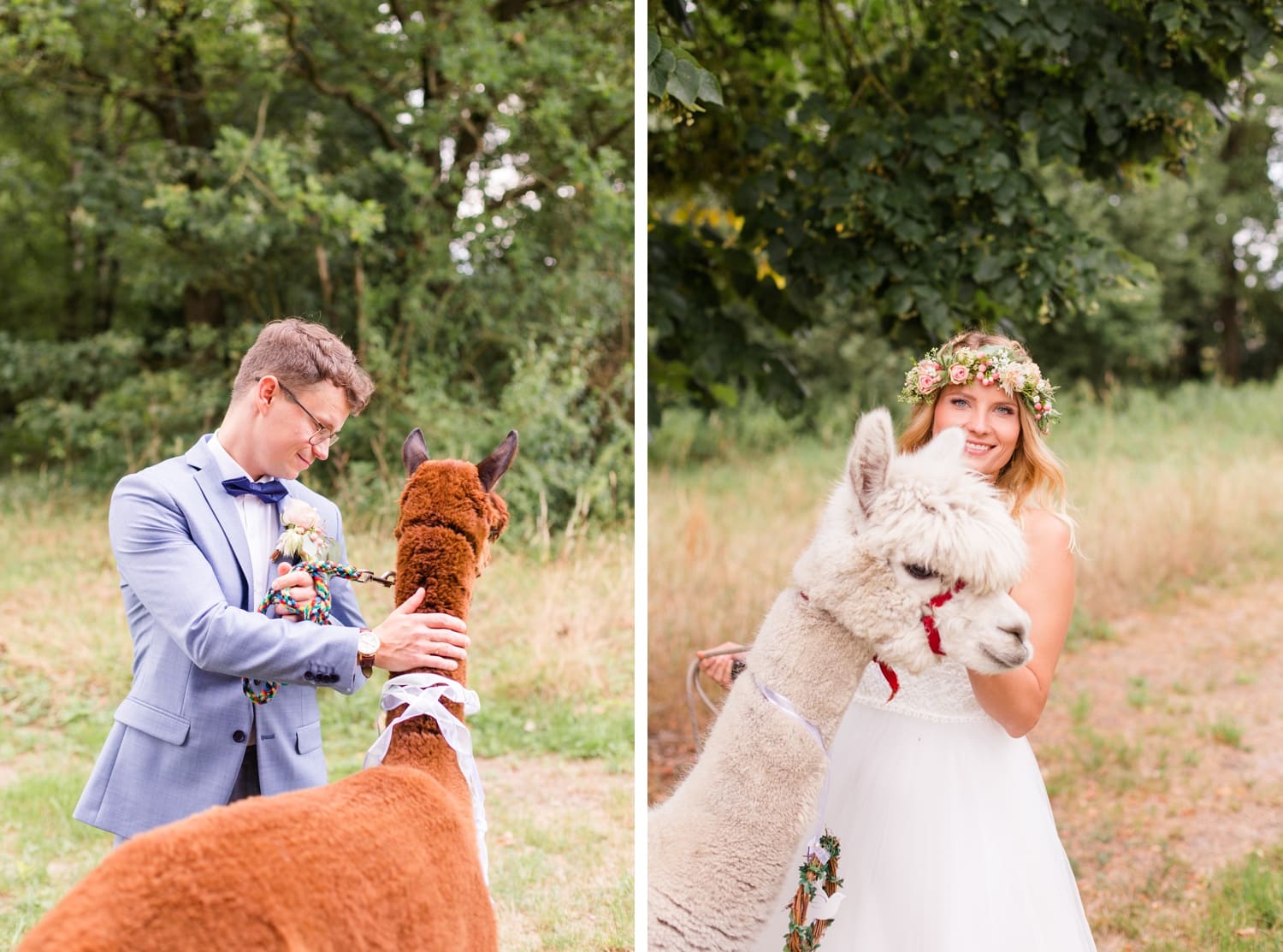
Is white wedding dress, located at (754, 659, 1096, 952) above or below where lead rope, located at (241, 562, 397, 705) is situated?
below

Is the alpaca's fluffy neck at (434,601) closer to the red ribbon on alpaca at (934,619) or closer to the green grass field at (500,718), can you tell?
the red ribbon on alpaca at (934,619)

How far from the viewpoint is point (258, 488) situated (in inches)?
88.9

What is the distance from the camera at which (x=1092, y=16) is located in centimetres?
419

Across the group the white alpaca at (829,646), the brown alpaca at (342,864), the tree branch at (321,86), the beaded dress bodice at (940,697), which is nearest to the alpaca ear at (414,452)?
the brown alpaca at (342,864)

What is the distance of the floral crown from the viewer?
8.81 feet

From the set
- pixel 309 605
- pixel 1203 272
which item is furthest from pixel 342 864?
pixel 1203 272

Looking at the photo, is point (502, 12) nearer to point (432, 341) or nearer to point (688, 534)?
point (432, 341)

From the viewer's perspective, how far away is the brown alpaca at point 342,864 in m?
1.46

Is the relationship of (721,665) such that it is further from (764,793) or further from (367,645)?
(367,645)

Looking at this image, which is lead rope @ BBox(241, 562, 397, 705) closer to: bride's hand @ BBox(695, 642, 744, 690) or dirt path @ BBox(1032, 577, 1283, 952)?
bride's hand @ BBox(695, 642, 744, 690)

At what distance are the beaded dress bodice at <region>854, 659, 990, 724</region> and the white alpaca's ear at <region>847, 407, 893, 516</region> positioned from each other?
26.9 inches

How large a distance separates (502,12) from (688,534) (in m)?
5.61

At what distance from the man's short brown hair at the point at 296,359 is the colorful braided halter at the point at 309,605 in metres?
0.38

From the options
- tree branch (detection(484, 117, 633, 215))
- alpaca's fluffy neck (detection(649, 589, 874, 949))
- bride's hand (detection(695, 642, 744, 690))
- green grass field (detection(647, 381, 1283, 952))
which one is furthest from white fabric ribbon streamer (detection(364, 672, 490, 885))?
tree branch (detection(484, 117, 633, 215))
